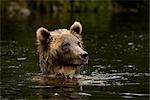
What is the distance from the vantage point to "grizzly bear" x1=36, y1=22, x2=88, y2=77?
1479cm

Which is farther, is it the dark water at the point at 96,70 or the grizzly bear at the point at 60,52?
the grizzly bear at the point at 60,52

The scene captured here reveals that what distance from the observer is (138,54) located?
2105 centimetres

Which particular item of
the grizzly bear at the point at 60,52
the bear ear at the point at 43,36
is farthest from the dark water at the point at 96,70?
the bear ear at the point at 43,36

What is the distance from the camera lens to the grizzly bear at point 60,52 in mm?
14789

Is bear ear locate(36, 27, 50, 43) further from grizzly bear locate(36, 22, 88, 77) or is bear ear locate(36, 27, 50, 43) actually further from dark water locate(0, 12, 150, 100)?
dark water locate(0, 12, 150, 100)

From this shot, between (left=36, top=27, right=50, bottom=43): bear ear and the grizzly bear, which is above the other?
(left=36, top=27, right=50, bottom=43): bear ear

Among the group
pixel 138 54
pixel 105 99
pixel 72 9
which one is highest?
pixel 72 9

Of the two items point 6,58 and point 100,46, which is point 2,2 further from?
point 6,58

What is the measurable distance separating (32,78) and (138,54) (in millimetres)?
6359

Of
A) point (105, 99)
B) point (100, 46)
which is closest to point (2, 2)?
point (100, 46)

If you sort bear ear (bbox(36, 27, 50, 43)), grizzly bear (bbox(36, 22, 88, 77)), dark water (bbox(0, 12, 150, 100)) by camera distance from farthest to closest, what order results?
bear ear (bbox(36, 27, 50, 43))
grizzly bear (bbox(36, 22, 88, 77))
dark water (bbox(0, 12, 150, 100))

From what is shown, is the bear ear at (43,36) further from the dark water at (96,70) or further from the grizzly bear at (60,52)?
the dark water at (96,70)

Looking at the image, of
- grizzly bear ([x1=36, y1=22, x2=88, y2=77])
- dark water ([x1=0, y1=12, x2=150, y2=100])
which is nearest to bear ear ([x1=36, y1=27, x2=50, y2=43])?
grizzly bear ([x1=36, y1=22, x2=88, y2=77])

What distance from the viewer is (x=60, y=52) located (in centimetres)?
1495
